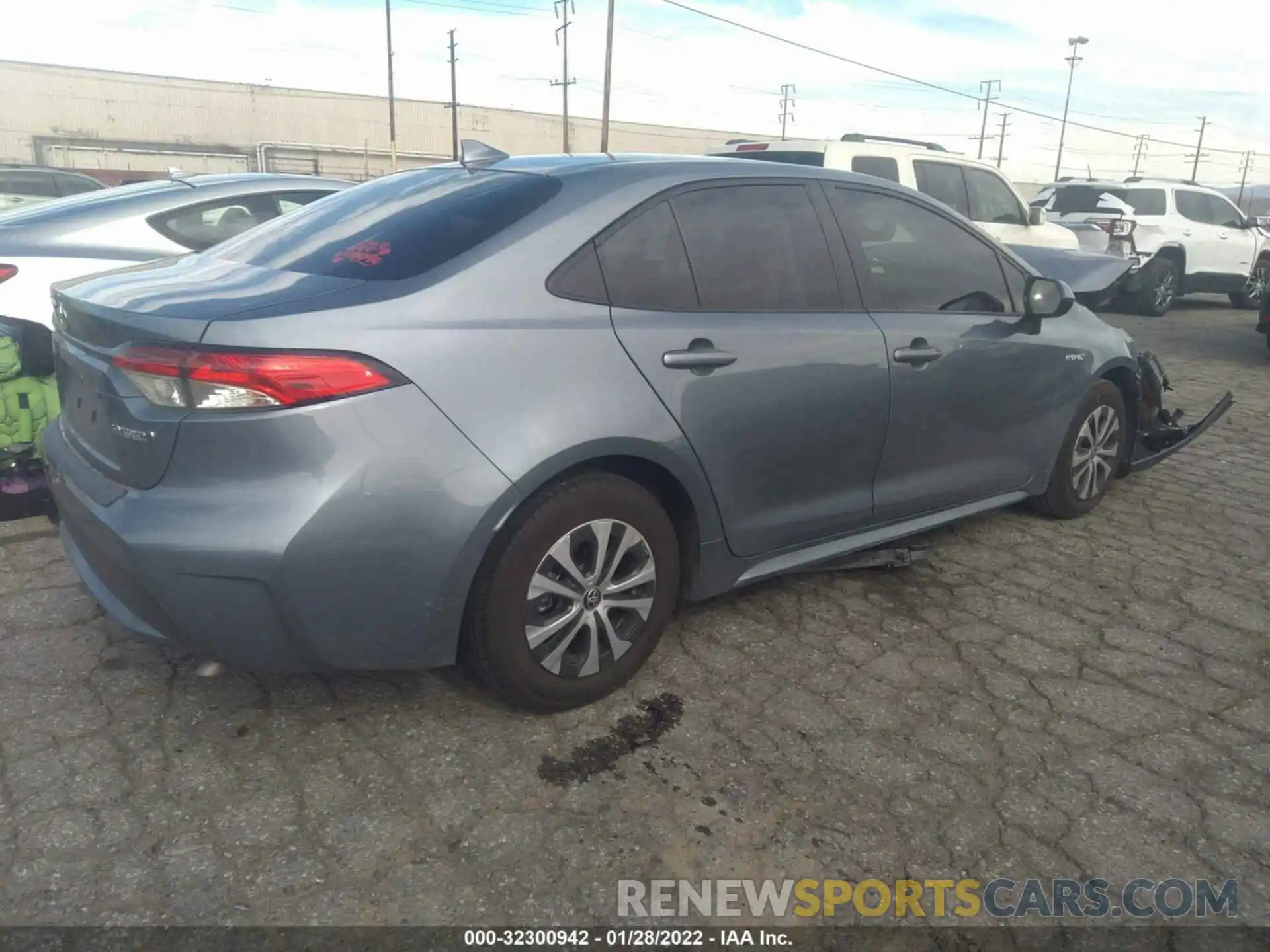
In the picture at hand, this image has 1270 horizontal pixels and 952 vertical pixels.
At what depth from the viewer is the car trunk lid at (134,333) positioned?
2258 millimetres

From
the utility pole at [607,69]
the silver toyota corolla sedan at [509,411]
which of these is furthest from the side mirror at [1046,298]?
the utility pole at [607,69]

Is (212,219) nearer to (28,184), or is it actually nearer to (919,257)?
(919,257)

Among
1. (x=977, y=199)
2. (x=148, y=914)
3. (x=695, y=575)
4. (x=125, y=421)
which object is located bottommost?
(x=148, y=914)

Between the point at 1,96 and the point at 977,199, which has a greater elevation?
the point at 1,96

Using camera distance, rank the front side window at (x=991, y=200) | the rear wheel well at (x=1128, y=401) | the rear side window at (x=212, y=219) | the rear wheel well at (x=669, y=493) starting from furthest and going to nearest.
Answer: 1. the front side window at (x=991, y=200)
2. the rear side window at (x=212, y=219)
3. the rear wheel well at (x=1128, y=401)
4. the rear wheel well at (x=669, y=493)

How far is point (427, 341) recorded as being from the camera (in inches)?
91.0

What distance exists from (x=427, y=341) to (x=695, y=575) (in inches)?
45.7

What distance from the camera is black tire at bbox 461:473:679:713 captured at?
97.9 inches

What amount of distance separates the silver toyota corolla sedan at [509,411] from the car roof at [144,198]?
2245 mm

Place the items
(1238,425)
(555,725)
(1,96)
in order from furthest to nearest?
(1,96), (1238,425), (555,725)

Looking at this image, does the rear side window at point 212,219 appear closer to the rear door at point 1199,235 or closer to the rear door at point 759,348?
the rear door at point 759,348

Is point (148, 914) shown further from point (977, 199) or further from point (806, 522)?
point (977, 199)

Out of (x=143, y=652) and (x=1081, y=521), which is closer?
(x=143, y=652)

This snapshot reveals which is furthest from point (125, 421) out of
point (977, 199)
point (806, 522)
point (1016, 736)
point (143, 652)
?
point (977, 199)
